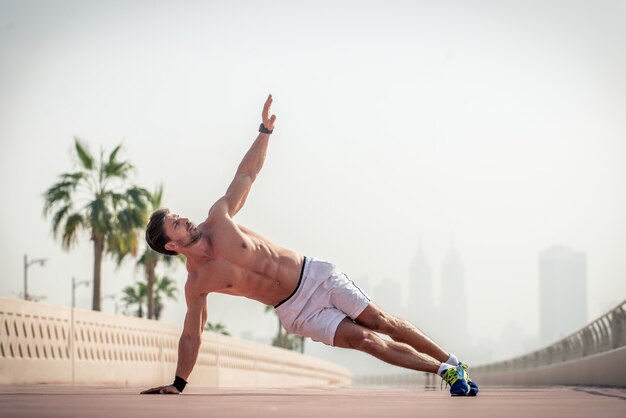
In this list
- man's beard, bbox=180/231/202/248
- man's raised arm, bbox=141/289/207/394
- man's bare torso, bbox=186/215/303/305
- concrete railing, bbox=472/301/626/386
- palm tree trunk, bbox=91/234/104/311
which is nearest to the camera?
man's beard, bbox=180/231/202/248

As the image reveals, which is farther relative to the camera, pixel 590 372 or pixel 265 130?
pixel 590 372

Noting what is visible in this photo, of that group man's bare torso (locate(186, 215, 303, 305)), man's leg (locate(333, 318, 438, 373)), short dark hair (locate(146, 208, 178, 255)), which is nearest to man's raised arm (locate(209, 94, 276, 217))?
man's bare torso (locate(186, 215, 303, 305))

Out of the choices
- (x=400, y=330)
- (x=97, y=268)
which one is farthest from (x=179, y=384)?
(x=97, y=268)

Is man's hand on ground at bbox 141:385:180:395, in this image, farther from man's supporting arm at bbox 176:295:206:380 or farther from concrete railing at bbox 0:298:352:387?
concrete railing at bbox 0:298:352:387

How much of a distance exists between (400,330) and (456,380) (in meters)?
0.90

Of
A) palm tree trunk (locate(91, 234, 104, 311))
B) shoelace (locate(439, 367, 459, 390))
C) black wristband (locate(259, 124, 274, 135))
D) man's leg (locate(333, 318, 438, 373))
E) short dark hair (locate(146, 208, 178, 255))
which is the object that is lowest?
shoelace (locate(439, 367, 459, 390))

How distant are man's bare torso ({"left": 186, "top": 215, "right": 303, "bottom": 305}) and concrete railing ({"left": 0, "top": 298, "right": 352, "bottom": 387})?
320 inches

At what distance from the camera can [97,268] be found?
38.8 meters

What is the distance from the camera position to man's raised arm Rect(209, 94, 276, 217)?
946 cm

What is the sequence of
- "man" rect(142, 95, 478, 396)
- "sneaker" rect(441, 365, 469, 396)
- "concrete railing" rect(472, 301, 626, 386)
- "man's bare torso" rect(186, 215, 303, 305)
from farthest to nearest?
"concrete railing" rect(472, 301, 626, 386) → "man's bare torso" rect(186, 215, 303, 305) → "man" rect(142, 95, 478, 396) → "sneaker" rect(441, 365, 469, 396)

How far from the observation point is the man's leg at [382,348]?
30.0ft

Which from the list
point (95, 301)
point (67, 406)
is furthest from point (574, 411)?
point (95, 301)

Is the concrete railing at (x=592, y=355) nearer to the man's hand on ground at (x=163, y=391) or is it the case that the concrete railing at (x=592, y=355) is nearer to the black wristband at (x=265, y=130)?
the black wristband at (x=265, y=130)

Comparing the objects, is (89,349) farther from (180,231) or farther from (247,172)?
(180,231)
